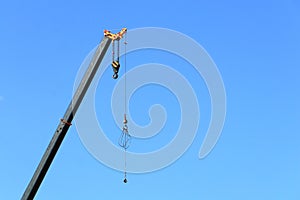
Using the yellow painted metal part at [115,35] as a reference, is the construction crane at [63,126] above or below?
below

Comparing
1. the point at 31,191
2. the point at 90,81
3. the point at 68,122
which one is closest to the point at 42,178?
the point at 31,191

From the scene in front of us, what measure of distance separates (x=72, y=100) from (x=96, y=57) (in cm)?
294

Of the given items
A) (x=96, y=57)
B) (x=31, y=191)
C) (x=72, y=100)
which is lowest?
(x=31, y=191)

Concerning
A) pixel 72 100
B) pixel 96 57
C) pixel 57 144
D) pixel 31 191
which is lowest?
pixel 31 191

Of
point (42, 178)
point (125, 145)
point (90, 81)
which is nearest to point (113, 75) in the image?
point (90, 81)

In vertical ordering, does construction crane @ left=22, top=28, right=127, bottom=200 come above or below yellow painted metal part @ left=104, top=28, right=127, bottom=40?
below

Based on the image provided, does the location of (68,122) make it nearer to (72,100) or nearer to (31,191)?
(72,100)

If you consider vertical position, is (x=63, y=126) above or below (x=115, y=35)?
below

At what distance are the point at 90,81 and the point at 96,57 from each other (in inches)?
59.8

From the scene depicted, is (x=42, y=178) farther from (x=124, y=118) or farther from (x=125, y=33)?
(x=125, y=33)

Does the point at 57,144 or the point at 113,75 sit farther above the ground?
the point at 113,75

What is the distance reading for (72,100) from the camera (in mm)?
38656

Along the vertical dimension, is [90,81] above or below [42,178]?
above

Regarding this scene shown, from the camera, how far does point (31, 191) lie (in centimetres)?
3778
